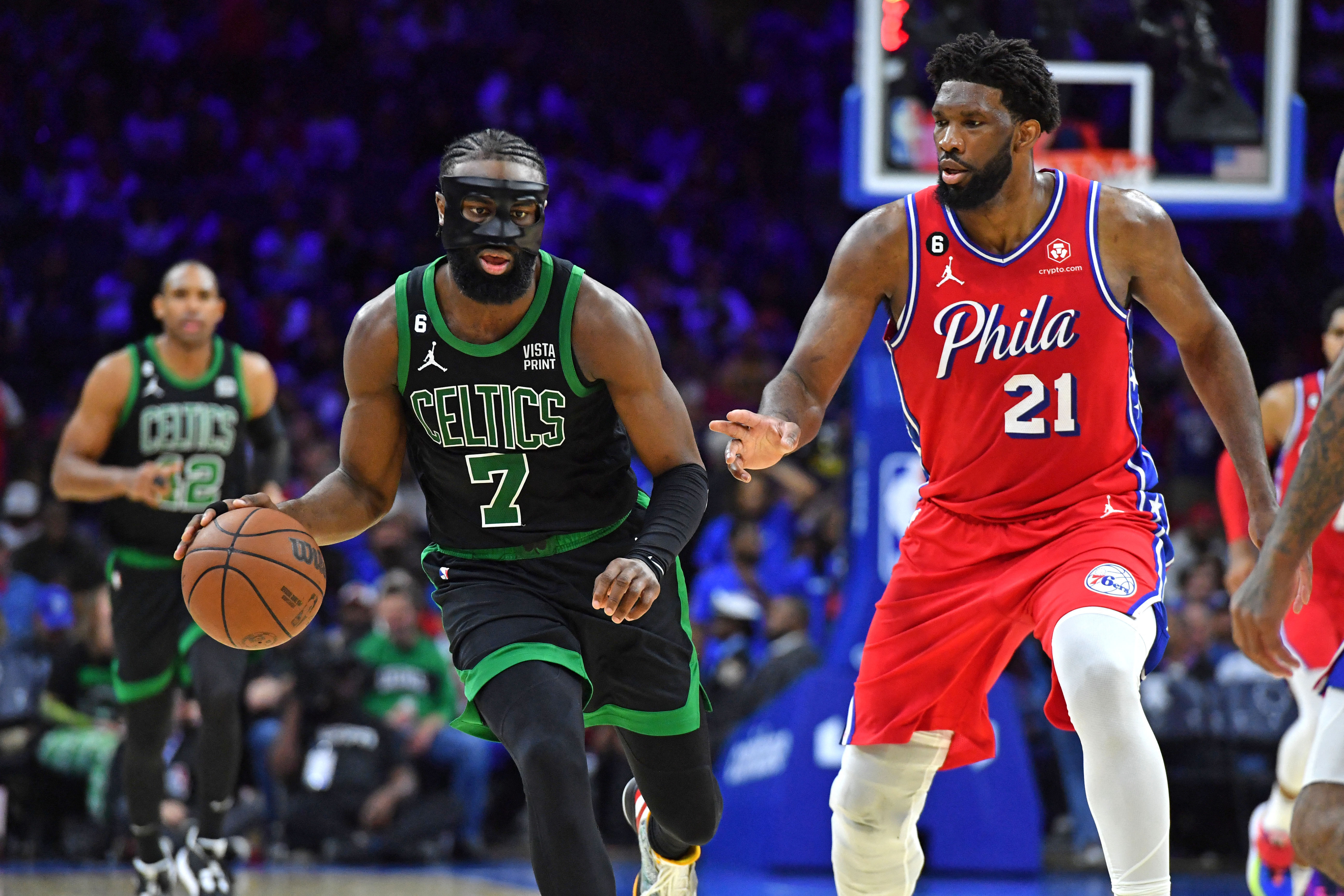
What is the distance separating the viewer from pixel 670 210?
15.1 meters

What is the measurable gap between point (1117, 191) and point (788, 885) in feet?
15.0

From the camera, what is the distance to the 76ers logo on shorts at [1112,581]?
3928mm

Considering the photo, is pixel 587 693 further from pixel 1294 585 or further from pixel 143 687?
pixel 143 687

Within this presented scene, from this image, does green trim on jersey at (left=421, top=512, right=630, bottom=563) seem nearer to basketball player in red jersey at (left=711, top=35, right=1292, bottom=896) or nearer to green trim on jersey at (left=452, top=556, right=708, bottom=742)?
green trim on jersey at (left=452, top=556, right=708, bottom=742)

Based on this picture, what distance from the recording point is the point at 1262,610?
9.82 feet

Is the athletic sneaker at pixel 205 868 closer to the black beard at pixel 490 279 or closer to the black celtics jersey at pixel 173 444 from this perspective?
the black celtics jersey at pixel 173 444

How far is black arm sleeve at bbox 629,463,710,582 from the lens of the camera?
161 inches

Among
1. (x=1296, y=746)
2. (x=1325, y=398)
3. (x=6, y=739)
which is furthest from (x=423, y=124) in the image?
(x=1325, y=398)

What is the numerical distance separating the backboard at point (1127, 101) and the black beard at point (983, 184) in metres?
3.44

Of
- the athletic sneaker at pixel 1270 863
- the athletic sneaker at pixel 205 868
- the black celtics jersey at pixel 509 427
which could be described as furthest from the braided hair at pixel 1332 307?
the athletic sneaker at pixel 205 868

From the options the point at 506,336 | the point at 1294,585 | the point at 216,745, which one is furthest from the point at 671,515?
the point at 216,745

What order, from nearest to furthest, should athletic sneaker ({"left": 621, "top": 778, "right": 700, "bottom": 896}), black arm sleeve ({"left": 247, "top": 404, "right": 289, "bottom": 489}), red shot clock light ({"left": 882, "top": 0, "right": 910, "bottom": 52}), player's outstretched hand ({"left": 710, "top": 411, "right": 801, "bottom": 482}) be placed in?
player's outstretched hand ({"left": 710, "top": 411, "right": 801, "bottom": 482})
athletic sneaker ({"left": 621, "top": 778, "right": 700, "bottom": 896})
black arm sleeve ({"left": 247, "top": 404, "right": 289, "bottom": 489})
red shot clock light ({"left": 882, "top": 0, "right": 910, "bottom": 52})

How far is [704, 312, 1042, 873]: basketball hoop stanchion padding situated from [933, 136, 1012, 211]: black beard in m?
3.79

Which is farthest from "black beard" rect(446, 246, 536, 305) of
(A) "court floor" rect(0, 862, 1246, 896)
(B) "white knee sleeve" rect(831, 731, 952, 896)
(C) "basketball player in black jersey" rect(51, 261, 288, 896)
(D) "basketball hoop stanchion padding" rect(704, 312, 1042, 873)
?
(A) "court floor" rect(0, 862, 1246, 896)
